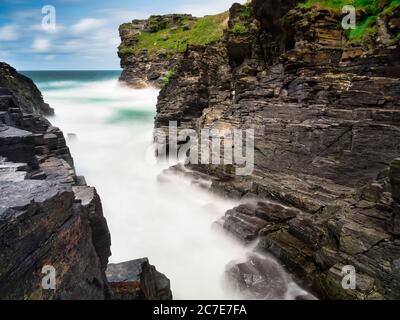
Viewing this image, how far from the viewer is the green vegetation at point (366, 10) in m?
14.0

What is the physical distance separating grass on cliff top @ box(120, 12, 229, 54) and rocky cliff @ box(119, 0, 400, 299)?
3790cm

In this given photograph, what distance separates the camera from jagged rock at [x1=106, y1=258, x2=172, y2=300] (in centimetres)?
812

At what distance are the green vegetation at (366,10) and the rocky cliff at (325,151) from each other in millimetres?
56

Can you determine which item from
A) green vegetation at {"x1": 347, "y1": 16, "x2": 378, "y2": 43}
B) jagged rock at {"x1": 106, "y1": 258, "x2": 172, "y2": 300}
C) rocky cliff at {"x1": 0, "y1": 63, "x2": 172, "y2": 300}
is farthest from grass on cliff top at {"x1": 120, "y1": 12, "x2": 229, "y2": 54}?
rocky cliff at {"x1": 0, "y1": 63, "x2": 172, "y2": 300}

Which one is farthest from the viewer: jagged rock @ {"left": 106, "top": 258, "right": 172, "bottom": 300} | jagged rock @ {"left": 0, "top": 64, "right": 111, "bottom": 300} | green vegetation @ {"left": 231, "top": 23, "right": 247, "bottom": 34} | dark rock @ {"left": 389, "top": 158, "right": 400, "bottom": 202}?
green vegetation @ {"left": 231, "top": 23, "right": 247, "bottom": 34}

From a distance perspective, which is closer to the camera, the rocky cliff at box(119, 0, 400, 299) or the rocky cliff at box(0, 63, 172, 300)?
the rocky cliff at box(0, 63, 172, 300)

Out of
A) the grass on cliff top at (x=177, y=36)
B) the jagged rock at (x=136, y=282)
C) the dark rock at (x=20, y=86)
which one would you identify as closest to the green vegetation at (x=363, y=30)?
the jagged rock at (x=136, y=282)

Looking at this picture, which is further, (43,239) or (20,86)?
(20,86)

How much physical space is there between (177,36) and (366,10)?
52.0 meters

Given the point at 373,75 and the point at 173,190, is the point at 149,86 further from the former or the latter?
the point at 373,75

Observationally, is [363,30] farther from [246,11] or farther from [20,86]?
[20,86]

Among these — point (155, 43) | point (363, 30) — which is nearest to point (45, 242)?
point (363, 30)

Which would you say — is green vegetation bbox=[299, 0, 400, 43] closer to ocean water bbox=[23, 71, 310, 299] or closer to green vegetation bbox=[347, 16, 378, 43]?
green vegetation bbox=[347, 16, 378, 43]

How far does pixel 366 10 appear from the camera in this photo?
14.7 meters
